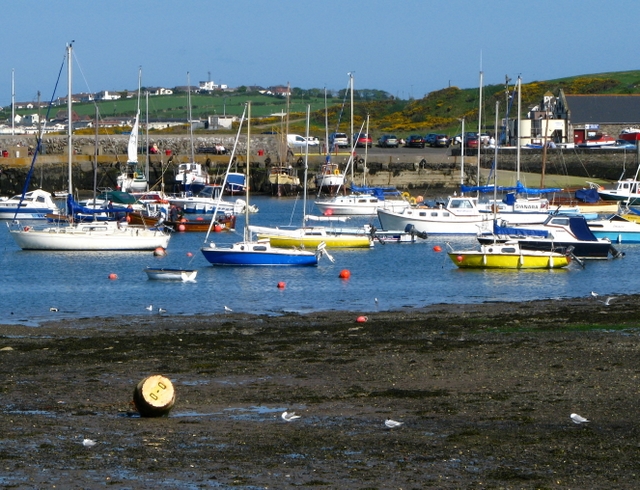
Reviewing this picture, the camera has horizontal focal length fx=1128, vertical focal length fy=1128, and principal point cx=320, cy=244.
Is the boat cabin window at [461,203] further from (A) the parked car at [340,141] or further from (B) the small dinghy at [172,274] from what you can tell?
(A) the parked car at [340,141]

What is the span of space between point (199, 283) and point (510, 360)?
16.1m

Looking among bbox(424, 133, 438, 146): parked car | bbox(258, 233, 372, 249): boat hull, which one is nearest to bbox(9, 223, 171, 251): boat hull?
bbox(258, 233, 372, 249): boat hull

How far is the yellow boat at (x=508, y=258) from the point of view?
34438mm

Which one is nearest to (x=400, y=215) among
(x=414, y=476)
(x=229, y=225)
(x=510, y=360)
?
(x=229, y=225)

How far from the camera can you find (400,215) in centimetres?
4841

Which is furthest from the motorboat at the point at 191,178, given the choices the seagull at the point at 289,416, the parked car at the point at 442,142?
the seagull at the point at 289,416

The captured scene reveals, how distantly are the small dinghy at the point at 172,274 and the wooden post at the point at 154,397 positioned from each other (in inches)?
733

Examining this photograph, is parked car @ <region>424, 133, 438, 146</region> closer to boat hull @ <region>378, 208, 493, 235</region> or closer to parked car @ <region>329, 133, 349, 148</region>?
parked car @ <region>329, 133, 349, 148</region>

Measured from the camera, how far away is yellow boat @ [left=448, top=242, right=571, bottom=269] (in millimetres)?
34438

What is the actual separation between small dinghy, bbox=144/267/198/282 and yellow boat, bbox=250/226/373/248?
26.1 ft

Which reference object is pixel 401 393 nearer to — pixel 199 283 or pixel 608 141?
pixel 199 283

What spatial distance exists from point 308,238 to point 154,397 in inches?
1118

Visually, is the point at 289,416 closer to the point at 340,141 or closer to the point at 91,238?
the point at 91,238

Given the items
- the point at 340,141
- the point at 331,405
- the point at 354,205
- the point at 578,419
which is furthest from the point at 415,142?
the point at 578,419
